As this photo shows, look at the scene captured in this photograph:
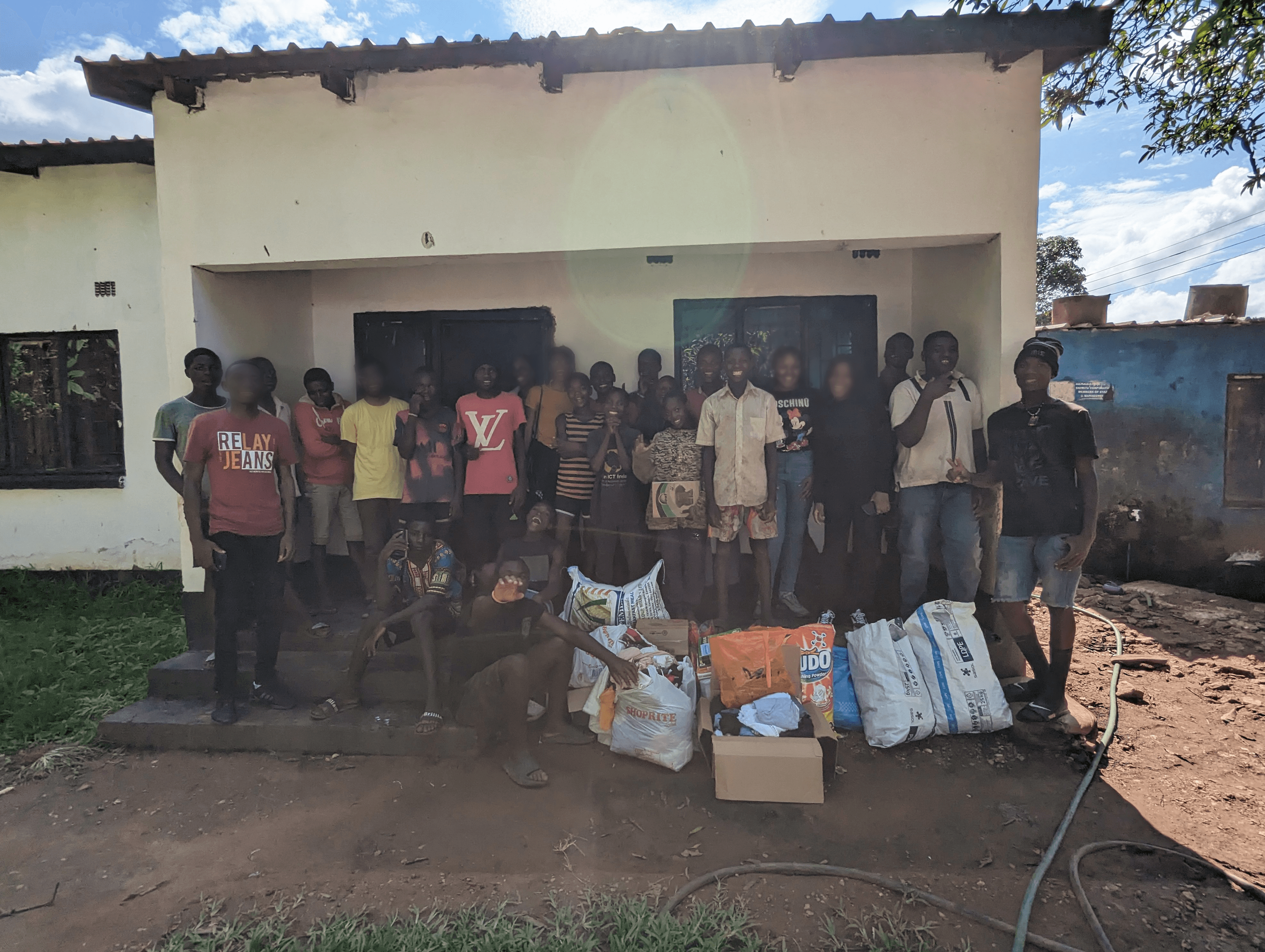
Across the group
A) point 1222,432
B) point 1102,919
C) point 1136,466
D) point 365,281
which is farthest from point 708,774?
point 1222,432

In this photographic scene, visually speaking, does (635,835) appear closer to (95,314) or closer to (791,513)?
(791,513)

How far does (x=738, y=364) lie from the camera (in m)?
4.32

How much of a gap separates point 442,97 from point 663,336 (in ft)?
7.68

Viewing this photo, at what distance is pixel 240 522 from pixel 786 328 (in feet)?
13.7

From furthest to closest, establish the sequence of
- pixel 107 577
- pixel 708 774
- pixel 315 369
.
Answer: pixel 107 577, pixel 315 369, pixel 708 774

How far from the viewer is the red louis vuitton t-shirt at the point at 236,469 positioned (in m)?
3.77

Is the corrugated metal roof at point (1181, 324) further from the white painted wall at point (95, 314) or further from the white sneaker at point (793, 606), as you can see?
the white painted wall at point (95, 314)

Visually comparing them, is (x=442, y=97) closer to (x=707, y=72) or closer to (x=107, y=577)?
(x=707, y=72)

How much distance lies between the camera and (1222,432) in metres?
7.84

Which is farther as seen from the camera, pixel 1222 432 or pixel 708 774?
pixel 1222 432


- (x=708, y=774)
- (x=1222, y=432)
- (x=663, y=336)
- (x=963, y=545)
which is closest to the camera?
(x=708, y=774)

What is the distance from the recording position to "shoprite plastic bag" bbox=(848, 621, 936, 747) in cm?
360

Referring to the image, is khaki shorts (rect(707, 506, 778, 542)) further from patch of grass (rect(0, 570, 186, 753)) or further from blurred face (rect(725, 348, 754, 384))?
patch of grass (rect(0, 570, 186, 753))

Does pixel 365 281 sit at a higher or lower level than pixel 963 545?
higher
